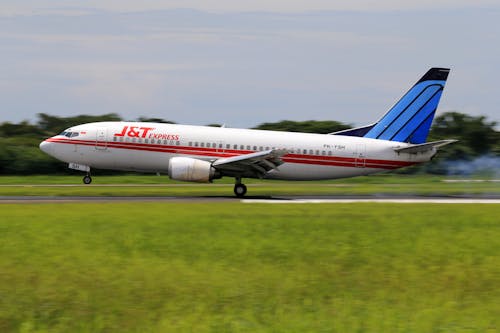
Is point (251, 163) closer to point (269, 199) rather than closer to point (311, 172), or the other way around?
point (269, 199)

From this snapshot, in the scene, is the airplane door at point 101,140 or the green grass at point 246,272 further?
the airplane door at point 101,140

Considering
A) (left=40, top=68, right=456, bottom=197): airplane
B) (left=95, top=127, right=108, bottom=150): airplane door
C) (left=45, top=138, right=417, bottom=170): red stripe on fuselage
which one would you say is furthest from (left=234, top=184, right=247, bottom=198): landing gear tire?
(left=95, top=127, right=108, bottom=150): airplane door

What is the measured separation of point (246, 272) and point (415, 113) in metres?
27.2

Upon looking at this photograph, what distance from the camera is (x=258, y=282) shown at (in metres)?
19.2

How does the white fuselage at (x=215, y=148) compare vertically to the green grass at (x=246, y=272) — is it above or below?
above

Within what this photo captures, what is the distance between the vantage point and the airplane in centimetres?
4025

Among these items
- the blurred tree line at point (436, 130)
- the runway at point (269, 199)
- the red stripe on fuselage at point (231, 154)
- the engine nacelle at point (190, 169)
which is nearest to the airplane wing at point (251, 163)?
the engine nacelle at point (190, 169)

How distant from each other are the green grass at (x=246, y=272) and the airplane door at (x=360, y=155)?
14.8m

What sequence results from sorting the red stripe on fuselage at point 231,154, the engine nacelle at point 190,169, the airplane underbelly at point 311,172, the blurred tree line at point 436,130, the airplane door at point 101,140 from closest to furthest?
1. the engine nacelle at point 190,169
2. the red stripe on fuselage at point 231,154
3. the airplane door at point 101,140
4. the airplane underbelly at point 311,172
5. the blurred tree line at point 436,130

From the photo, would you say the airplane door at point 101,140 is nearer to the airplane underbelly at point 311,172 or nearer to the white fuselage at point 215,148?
the white fuselage at point 215,148

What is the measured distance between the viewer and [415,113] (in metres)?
44.9

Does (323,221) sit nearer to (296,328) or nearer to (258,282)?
(258,282)

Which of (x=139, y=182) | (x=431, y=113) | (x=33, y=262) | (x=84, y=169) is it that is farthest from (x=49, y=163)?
(x=33, y=262)

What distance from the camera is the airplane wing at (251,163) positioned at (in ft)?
128
